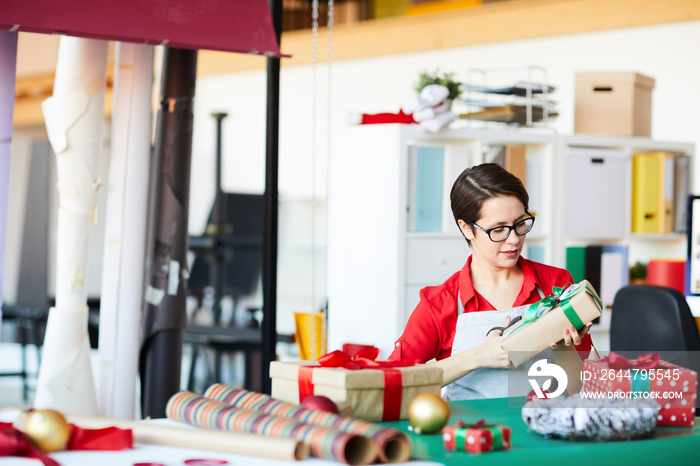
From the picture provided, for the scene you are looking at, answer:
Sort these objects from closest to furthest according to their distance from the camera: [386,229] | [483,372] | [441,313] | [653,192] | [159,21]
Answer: [483,372]
[441,313]
[159,21]
[386,229]
[653,192]

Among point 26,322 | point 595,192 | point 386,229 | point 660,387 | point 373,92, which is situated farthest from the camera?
point 373,92

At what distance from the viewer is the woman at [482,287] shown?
1.94 meters

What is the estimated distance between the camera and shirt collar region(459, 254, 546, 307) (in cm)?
202

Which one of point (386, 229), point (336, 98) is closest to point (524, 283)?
point (386, 229)

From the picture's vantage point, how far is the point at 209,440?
1.22 meters

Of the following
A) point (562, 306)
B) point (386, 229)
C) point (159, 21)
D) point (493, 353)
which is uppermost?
point (159, 21)

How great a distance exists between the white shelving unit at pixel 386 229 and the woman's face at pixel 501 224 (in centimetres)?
141

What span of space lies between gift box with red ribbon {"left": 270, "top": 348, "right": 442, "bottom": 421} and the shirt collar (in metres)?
0.56

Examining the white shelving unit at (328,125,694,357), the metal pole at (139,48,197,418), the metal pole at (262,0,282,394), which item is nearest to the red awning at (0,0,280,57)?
the metal pole at (262,0,282,394)

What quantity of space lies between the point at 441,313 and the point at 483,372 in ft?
0.61

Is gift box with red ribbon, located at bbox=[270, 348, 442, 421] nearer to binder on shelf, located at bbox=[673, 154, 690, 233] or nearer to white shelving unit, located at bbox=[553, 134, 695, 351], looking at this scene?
white shelving unit, located at bbox=[553, 134, 695, 351]

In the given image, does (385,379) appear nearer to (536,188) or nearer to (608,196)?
(536,188)

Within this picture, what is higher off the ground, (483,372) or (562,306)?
(562,306)

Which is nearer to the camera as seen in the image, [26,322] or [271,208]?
[271,208]
